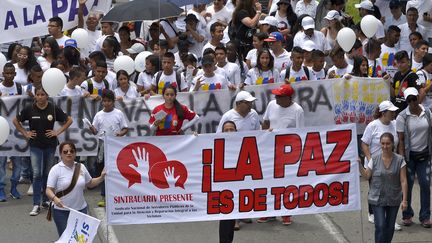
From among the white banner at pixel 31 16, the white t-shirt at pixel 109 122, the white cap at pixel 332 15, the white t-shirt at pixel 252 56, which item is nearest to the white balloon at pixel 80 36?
the white banner at pixel 31 16

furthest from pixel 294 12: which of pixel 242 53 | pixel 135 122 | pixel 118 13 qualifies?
pixel 135 122

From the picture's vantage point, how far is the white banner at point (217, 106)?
14.4 metres

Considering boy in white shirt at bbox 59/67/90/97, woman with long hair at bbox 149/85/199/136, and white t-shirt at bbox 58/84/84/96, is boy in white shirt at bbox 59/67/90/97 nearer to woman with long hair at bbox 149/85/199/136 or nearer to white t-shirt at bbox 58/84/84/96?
white t-shirt at bbox 58/84/84/96

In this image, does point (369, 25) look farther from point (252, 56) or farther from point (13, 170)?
point (13, 170)

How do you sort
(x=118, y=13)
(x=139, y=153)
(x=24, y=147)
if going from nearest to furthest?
(x=139, y=153)
(x=24, y=147)
(x=118, y=13)

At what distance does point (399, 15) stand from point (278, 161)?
7284 millimetres

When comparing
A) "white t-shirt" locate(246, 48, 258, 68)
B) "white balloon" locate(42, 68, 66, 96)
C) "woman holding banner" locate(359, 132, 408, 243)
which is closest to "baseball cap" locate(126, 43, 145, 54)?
"white t-shirt" locate(246, 48, 258, 68)

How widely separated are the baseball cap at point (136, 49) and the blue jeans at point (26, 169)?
294cm

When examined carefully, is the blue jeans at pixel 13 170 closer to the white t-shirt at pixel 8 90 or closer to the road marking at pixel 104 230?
the white t-shirt at pixel 8 90

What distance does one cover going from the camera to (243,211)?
39.3ft

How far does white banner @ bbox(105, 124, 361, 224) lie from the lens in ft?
38.8

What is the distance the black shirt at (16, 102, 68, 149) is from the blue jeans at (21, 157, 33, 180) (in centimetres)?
112

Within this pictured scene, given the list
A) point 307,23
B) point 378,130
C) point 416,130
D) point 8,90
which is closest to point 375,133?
point 378,130

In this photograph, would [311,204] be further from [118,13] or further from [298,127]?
[118,13]
